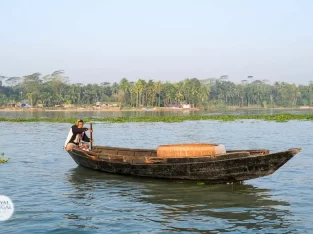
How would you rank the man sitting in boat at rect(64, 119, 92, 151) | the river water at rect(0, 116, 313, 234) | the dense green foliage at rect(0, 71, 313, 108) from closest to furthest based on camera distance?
the river water at rect(0, 116, 313, 234) < the man sitting in boat at rect(64, 119, 92, 151) < the dense green foliage at rect(0, 71, 313, 108)

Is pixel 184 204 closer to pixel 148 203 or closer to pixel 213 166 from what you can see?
A: pixel 148 203

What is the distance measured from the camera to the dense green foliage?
121938mm

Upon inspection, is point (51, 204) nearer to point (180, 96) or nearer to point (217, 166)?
point (217, 166)

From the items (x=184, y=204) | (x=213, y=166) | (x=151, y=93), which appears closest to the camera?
(x=184, y=204)

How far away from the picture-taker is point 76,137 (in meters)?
16.3

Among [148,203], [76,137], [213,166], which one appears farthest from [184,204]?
[76,137]

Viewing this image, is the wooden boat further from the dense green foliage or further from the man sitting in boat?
the dense green foliage

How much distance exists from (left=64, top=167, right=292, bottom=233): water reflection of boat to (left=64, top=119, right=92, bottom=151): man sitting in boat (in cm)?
259

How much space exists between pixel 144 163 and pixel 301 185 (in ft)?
14.8

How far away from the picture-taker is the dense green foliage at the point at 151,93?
400 ft

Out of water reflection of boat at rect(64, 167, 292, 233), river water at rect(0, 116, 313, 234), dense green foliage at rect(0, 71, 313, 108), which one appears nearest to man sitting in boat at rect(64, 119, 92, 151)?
river water at rect(0, 116, 313, 234)

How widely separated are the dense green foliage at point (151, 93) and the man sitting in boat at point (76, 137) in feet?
321

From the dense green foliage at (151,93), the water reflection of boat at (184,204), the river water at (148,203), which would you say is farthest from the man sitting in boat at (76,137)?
the dense green foliage at (151,93)

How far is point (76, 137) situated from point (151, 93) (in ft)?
337
